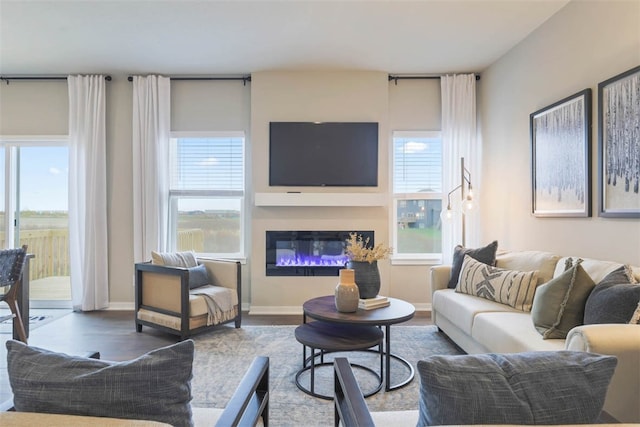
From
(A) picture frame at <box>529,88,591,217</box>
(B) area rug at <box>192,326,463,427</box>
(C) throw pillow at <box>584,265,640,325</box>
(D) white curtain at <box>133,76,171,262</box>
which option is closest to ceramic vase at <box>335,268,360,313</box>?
(B) area rug at <box>192,326,463,427</box>

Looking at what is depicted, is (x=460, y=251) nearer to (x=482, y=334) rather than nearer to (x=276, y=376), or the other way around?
(x=482, y=334)

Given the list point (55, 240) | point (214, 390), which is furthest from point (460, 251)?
point (55, 240)

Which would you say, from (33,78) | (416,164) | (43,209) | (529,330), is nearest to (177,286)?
(43,209)

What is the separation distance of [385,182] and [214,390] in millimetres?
2904

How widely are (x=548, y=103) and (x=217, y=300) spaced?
3.56m

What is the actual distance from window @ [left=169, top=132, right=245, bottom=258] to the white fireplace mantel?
1.70ft

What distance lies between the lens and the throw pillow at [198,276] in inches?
139

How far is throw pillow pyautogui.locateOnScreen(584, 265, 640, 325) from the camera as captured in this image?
5.58 ft

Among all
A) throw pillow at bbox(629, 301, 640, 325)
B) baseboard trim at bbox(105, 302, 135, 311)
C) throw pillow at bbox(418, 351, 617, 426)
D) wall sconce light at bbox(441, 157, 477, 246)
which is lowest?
baseboard trim at bbox(105, 302, 135, 311)

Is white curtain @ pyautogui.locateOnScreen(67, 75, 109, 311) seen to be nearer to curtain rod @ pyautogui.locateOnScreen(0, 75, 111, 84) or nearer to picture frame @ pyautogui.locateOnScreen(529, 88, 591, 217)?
curtain rod @ pyautogui.locateOnScreen(0, 75, 111, 84)

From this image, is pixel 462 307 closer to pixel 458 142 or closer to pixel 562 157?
pixel 562 157

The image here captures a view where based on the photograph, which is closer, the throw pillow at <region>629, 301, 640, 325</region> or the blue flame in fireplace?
the throw pillow at <region>629, 301, 640, 325</region>

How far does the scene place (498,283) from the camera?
282 cm

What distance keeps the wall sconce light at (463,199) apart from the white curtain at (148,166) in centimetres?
342
